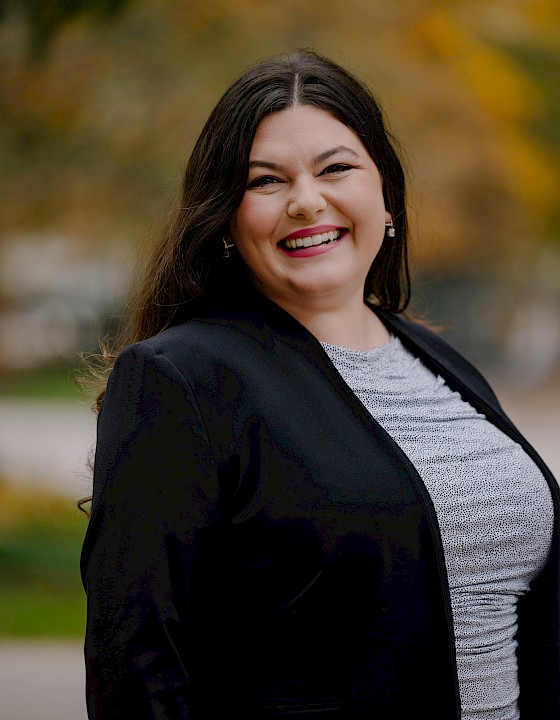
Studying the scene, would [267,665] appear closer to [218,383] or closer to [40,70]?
[218,383]

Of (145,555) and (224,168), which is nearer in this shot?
(145,555)

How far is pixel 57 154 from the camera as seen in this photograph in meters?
5.93

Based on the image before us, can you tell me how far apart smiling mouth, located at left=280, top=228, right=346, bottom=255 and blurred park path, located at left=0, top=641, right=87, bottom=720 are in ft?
→ 8.60

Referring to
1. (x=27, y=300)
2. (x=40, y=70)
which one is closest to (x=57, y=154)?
(x=40, y=70)

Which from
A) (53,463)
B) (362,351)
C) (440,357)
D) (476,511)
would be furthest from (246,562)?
(53,463)

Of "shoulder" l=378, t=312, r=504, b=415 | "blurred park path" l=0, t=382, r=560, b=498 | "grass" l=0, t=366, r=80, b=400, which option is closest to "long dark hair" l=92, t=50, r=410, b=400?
"shoulder" l=378, t=312, r=504, b=415

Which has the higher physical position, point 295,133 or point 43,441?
point 43,441

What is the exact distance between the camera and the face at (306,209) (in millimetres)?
1921

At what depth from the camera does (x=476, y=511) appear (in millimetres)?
1867

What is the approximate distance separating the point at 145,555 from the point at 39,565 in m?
4.82

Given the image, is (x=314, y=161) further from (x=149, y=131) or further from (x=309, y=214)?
(x=149, y=131)

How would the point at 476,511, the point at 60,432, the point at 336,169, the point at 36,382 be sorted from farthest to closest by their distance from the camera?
the point at 60,432
the point at 36,382
the point at 336,169
the point at 476,511

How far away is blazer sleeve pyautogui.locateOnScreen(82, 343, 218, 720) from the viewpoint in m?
1.62

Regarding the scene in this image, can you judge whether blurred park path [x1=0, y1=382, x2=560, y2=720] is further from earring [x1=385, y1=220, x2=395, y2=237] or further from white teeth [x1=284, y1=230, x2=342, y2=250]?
earring [x1=385, y1=220, x2=395, y2=237]
